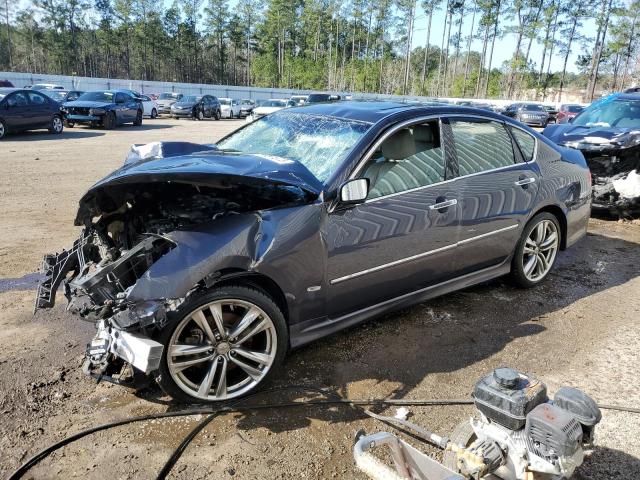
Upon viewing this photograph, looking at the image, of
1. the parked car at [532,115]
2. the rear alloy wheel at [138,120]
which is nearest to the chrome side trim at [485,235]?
the rear alloy wheel at [138,120]

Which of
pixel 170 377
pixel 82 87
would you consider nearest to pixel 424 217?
pixel 170 377

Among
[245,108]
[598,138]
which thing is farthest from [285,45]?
[598,138]

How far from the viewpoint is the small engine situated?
6.59 feet

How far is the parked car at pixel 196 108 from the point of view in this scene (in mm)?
28984

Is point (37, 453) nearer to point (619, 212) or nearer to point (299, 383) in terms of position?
point (299, 383)

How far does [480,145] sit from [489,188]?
38cm

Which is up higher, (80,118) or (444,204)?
(444,204)

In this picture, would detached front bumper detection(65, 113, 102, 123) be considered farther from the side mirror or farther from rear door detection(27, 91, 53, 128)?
the side mirror

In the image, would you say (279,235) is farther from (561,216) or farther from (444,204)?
(561,216)

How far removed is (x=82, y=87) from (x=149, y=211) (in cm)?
4366

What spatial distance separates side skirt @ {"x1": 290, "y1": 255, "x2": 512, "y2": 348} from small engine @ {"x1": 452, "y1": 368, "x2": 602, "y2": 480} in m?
1.30

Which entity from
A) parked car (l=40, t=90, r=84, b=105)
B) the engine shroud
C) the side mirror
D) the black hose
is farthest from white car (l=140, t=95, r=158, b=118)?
the engine shroud

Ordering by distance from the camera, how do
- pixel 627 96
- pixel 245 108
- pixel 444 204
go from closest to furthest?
pixel 444 204
pixel 627 96
pixel 245 108

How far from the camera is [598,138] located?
7926 mm
